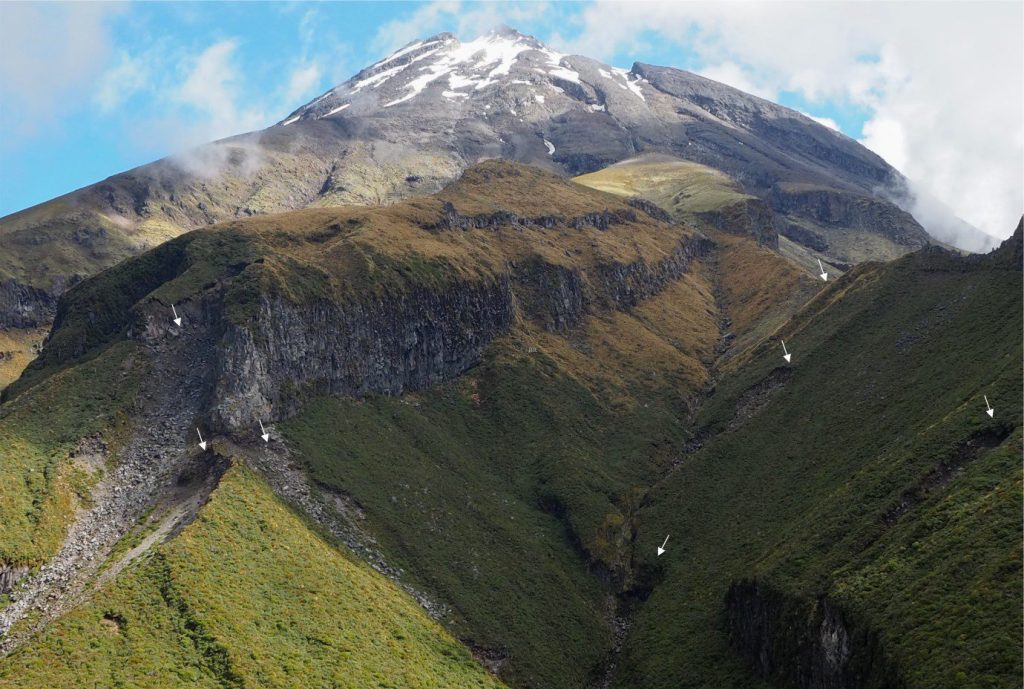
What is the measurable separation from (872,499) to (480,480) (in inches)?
2152

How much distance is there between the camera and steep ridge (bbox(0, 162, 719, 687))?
98188 mm

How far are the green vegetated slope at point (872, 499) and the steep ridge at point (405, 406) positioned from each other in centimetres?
1129

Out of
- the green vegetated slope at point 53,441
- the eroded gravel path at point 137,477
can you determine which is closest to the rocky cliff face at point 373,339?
the eroded gravel path at point 137,477

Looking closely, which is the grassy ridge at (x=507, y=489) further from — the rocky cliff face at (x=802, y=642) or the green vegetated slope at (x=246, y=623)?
the rocky cliff face at (x=802, y=642)

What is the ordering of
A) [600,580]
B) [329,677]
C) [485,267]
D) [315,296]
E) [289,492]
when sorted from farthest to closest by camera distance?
[485,267]
[315,296]
[600,580]
[289,492]
[329,677]

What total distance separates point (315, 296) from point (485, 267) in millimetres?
41190

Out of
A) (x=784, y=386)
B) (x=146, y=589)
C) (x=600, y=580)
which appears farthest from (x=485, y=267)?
(x=146, y=589)

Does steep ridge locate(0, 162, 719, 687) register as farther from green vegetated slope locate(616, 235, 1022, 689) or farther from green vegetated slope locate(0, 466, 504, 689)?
green vegetated slope locate(616, 235, 1022, 689)

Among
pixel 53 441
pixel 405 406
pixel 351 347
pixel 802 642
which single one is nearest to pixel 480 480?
→ pixel 405 406

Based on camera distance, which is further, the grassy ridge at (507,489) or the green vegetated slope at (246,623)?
the grassy ridge at (507,489)

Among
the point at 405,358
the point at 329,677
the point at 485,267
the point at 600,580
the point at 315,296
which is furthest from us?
the point at 485,267

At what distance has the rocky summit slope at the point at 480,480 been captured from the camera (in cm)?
7325

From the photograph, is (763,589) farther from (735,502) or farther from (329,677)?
(329,677)

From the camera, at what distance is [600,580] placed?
112875 millimetres
